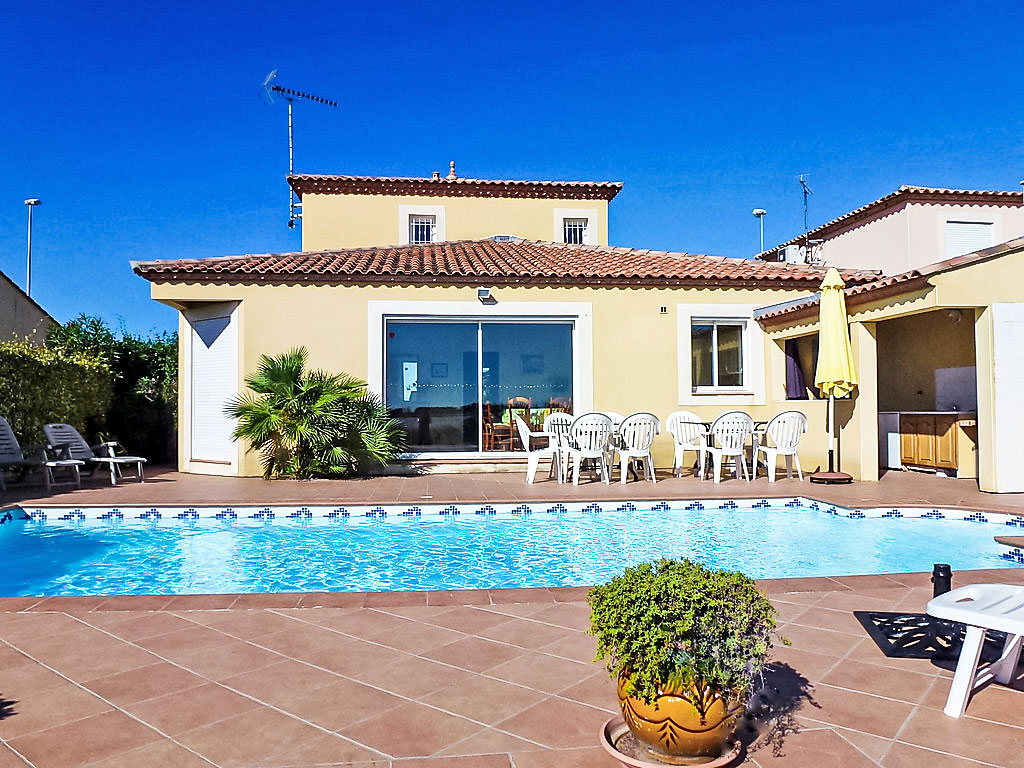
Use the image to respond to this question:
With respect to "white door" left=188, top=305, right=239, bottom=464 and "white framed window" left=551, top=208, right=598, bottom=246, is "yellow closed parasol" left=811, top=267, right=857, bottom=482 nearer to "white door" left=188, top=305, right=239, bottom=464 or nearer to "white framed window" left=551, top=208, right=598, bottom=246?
"white framed window" left=551, top=208, right=598, bottom=246

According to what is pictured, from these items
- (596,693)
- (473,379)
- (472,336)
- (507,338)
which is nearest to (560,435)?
(473,379)

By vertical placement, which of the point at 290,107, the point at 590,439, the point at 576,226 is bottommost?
the point at 590,439

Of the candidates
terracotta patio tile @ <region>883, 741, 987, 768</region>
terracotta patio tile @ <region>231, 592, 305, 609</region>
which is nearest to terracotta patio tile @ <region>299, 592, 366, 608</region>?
terracotta patio tile @ <region>231, 592, 305, 609</region>

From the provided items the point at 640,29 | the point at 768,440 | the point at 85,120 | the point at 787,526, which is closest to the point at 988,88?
the point at 640,29

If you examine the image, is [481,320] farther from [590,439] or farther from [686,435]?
[686,435]

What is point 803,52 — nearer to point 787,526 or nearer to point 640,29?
point 640,29

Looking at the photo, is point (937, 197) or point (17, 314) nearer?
point (17, 314)

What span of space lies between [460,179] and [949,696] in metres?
17.9

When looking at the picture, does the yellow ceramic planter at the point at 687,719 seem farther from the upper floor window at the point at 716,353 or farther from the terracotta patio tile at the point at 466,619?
the upper floor window at the point at 716,353

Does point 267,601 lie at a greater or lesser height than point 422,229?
lesser

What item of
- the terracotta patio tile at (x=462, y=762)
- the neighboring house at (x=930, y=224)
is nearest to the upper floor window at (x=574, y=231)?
the neighboring house at (x=930, y=224)

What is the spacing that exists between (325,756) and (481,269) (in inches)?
461

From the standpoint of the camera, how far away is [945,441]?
1231cm

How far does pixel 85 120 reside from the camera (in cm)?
2039
